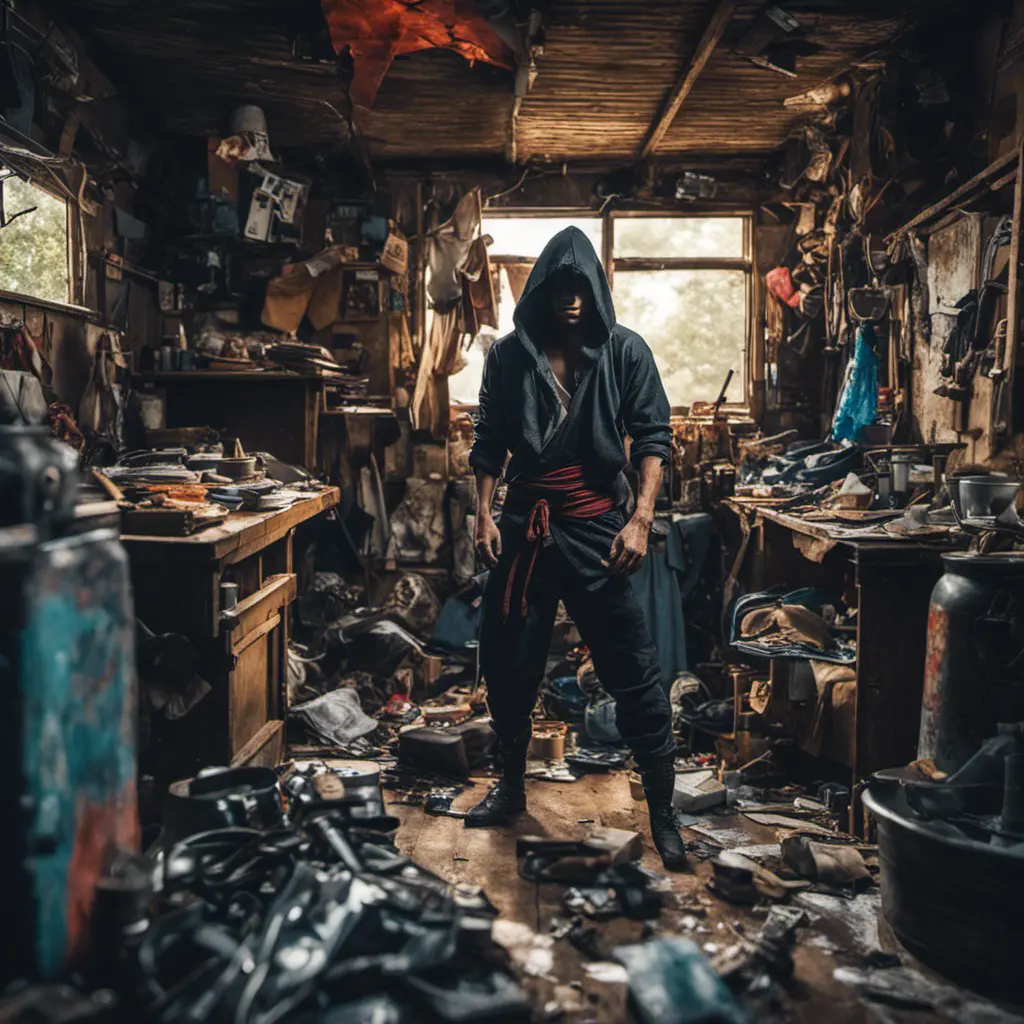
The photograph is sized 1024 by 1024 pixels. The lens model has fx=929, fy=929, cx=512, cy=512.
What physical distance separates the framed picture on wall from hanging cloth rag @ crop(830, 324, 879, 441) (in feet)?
11.9

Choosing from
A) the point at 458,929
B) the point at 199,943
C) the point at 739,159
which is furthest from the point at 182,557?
the point at 739,159

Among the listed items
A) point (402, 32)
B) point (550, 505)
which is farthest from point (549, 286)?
point (402, 32)

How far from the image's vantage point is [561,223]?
7594mm

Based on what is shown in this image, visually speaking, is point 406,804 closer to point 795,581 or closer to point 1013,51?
point 795,581

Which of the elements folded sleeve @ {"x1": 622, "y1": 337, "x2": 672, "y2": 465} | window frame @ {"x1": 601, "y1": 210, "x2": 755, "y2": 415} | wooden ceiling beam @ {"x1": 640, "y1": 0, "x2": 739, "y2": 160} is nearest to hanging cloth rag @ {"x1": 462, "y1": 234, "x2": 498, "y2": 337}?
window frame @ {"x1": 601, "y1": 210, "x2": 755, "y2": 415}

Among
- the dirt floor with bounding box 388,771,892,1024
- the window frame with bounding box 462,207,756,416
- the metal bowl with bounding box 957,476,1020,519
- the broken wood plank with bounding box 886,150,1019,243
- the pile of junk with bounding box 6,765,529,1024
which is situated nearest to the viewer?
the pile of junk with bounding box 6,765,529,1024

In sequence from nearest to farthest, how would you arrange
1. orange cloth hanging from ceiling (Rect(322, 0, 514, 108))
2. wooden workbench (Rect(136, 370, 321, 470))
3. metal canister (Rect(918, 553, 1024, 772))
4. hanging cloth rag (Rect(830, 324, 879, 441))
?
metal canister (Rect(918, 553, 1024, 772)) < orange cloth hanging from ceiling (Rect(322, 0, 514, 108)) < hanging cloth rag (Rect(830, 324, 879, 441)) < wooden workbench (Rect(136, 370, 321, 470))

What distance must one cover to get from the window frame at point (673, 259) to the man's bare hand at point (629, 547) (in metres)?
4.28

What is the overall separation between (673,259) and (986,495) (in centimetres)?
465

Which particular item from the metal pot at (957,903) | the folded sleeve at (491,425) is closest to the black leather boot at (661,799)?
the metal pot at (957,903)

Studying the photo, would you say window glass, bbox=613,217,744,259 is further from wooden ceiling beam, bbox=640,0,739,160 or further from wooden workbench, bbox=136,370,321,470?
wooden workbench, bbox=136,370,321,470

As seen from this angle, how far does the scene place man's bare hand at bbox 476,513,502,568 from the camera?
358 centimetres

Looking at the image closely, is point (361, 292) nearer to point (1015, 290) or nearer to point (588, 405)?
point (588, 405)

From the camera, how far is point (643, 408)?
3.59 m
